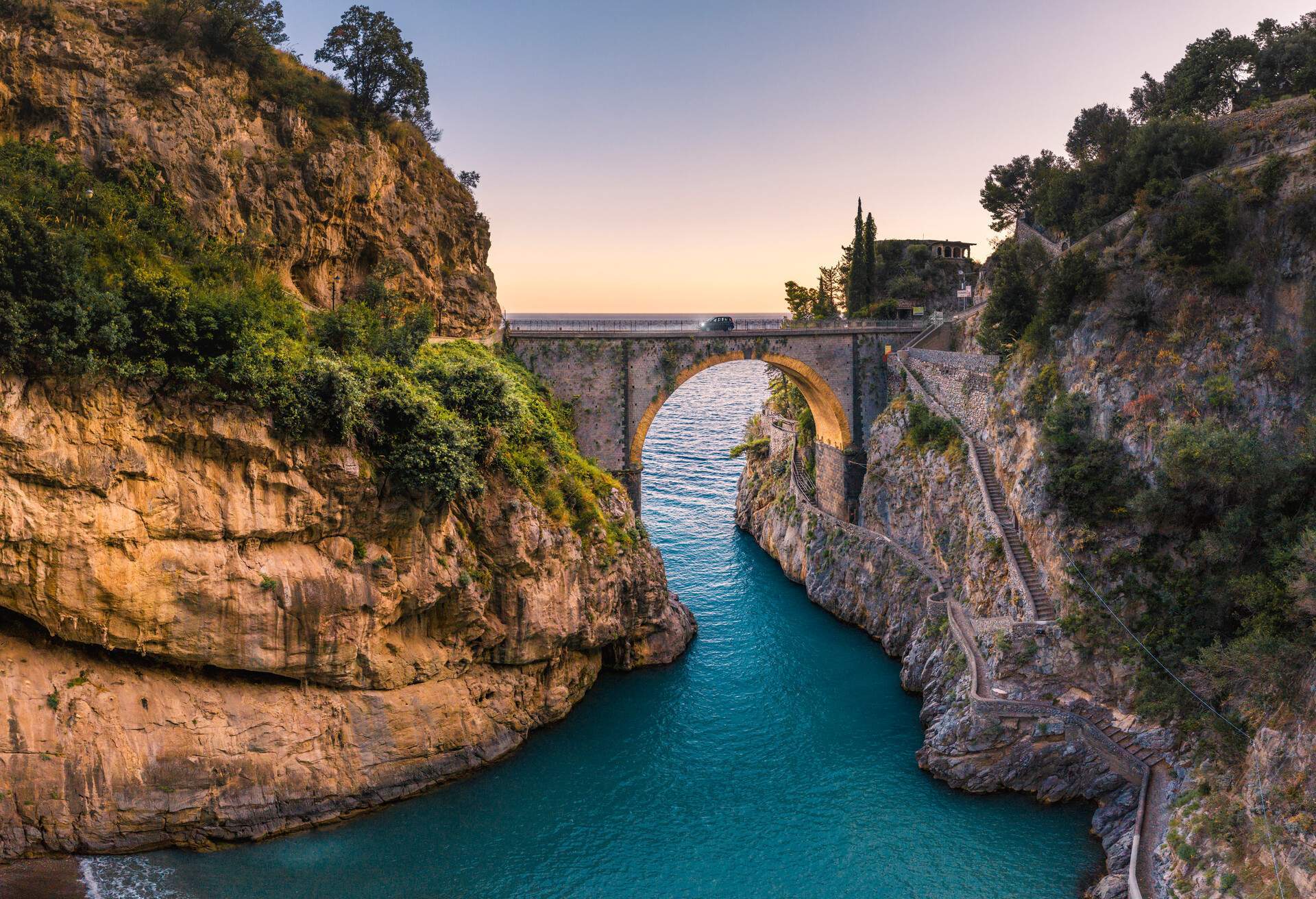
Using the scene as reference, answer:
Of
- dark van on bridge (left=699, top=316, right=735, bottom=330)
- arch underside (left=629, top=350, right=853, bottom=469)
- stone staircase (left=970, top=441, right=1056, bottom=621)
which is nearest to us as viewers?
stone staircase (left=970, top=441, right=1056, bottom=621)

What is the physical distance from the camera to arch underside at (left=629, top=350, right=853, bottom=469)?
131ft

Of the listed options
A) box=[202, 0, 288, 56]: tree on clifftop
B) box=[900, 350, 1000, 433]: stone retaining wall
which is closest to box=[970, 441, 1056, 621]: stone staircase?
box=[900, 350, 1000, 433]: stone retaining wall

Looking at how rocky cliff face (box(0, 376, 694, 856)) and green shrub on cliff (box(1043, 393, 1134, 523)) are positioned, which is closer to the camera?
rocky cliff face (box(0, 376, 694, 856))

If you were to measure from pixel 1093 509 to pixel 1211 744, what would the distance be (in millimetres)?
7654

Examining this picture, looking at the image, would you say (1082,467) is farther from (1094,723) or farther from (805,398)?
(805,398)

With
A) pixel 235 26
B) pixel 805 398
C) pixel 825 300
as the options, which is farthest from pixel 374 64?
pixel 825 300

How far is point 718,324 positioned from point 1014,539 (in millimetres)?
18999

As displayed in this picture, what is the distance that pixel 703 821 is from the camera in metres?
23.9

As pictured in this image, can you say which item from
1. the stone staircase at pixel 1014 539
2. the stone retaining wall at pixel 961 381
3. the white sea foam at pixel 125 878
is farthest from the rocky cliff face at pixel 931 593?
the white sea foam at pixel 125 878

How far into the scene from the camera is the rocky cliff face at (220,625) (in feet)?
62.2

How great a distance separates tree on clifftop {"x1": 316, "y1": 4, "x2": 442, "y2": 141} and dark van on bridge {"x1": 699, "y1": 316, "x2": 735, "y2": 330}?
57.6 ft

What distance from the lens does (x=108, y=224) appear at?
20.8m

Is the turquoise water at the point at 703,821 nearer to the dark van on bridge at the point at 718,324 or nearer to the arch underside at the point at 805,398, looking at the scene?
the arch underside at the point at 805,398

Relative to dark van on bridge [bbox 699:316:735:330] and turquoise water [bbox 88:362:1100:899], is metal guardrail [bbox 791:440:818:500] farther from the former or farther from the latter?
turquoise water [bbox 88:362:1100:899]
